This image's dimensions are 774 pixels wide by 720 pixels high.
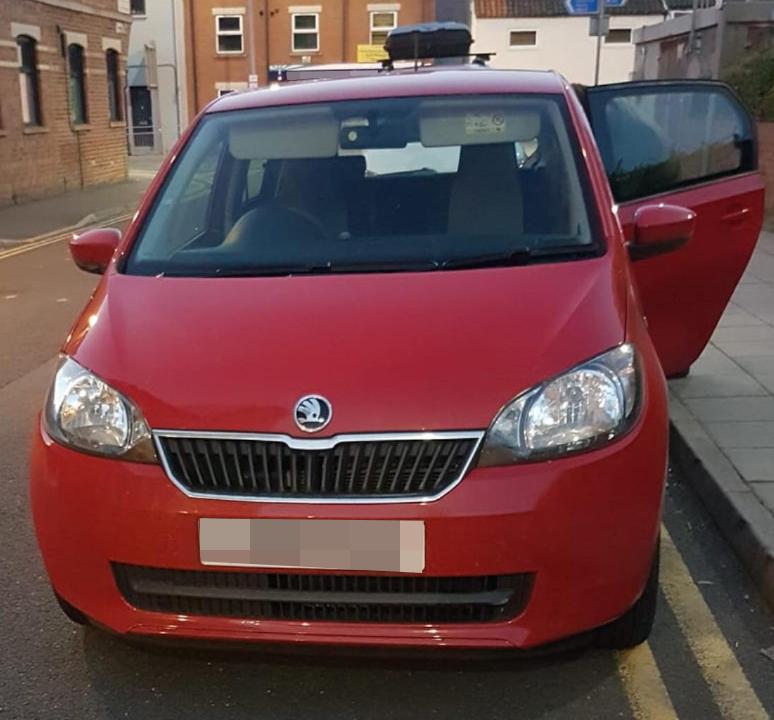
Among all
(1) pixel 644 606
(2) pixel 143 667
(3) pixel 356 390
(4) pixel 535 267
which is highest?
(4) pixel 535 267

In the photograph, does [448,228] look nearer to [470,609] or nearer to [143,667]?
[470,609]

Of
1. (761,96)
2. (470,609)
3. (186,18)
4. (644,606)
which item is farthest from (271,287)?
(186,18)

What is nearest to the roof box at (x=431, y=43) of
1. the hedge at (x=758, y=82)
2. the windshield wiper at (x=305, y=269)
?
the windshield wiper at (x=305, y=269)

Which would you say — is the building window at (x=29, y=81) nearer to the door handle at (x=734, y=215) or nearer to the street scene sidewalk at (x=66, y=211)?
the street scene sidewalk at (x=66, y=211)

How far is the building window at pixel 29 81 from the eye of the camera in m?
20.2

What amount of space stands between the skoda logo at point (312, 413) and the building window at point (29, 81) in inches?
769

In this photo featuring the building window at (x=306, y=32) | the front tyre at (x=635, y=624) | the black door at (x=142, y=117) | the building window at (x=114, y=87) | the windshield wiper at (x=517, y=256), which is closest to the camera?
the front tyre at (x=635, y=624)

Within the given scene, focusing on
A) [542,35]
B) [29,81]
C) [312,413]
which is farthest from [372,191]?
[542,35]

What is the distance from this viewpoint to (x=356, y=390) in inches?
104

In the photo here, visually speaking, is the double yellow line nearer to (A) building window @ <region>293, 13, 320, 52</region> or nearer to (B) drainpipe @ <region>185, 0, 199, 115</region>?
(A) building window @ <region>293, 13, 320, 52</region>

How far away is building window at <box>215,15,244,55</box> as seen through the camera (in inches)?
1647

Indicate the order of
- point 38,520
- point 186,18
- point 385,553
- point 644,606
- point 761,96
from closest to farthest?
1. point 385,553
2. point 38,520
3. point 644,606
4. point 761,96
5. point 186,18

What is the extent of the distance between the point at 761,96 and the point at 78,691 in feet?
43.6

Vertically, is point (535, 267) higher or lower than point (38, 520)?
higher
